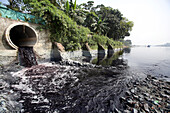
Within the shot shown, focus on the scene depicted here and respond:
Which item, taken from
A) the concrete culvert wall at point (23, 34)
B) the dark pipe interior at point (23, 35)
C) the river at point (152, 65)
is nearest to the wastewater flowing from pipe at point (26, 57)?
the concrete culvert wall at point (23, 34)

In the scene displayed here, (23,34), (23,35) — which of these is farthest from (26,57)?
(23,35)

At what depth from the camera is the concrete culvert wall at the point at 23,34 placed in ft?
25.5

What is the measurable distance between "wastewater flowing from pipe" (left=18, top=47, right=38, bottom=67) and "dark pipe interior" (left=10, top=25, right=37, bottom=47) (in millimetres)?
2170

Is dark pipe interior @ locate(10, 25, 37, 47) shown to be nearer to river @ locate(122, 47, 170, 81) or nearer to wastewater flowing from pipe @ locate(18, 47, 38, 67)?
wastewater flowing from pipe @ locate(18, 47, 38, 67)

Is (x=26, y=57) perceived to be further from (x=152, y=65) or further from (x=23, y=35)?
(x=152, y=65)

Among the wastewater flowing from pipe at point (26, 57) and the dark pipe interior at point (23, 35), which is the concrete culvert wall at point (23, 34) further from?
the wastewater flowing from pipe at point (26, 57)

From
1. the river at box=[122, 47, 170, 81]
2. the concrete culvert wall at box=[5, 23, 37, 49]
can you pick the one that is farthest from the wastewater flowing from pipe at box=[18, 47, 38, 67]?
the river at box=[122, 47, 170, 81]

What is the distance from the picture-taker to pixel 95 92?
337 cm

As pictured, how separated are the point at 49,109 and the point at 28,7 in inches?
433

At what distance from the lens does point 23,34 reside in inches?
417

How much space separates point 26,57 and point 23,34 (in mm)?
5669

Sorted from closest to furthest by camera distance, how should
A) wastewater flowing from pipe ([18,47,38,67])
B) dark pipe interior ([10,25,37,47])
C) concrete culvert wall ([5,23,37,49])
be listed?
wastewater flowing from pipe ([18,47,38,67]) → concrete culvert wall ([5,23,37,49]) → dark pipe interior ([10,25,37,47])

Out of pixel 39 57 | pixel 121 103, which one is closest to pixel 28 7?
pixel 39 57

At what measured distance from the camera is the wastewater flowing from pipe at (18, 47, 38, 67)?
6925 millimetres
